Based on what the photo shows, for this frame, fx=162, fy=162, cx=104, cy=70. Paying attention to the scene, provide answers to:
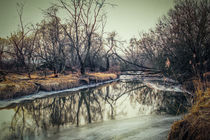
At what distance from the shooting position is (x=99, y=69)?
84.0 ft

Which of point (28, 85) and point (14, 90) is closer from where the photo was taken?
point (14, 90)

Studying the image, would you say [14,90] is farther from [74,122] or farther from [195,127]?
[195,127]

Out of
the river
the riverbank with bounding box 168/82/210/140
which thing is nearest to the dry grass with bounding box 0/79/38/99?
the river

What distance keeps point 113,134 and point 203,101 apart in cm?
233

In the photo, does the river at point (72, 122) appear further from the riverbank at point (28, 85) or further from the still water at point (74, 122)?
the riverbank at point (28, 85)

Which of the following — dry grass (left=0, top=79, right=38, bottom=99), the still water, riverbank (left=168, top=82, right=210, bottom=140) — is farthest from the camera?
dry grass (left=0, top=79, right=38, bottom=99)

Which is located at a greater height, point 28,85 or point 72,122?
point 28,85

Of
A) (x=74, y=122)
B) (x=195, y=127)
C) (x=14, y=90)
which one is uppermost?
(x=195, y=127)

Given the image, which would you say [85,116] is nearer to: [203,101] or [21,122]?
[21,122]

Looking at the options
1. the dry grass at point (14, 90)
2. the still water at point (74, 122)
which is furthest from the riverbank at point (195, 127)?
the dry grass at point (14, 90)

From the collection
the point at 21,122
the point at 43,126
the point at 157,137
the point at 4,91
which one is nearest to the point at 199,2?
the point at 157,137

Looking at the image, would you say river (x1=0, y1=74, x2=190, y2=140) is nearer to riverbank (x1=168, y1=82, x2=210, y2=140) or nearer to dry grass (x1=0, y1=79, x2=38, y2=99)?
dry grass (x1=0, y1=79, x2=38, y2=99)

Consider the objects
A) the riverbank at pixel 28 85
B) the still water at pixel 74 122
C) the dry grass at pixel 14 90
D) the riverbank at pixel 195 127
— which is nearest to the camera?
the riverbank at pixel 195 127

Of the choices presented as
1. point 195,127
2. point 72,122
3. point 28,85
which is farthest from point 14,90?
point 195,127
